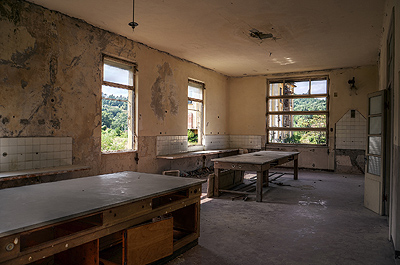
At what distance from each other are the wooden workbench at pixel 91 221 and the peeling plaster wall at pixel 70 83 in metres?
2.10

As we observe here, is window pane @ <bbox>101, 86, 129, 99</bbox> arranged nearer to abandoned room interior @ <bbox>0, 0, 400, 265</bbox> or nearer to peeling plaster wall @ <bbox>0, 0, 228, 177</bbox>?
abandoned room interior @ <bbox>0, 0, 400, 265</bbox>

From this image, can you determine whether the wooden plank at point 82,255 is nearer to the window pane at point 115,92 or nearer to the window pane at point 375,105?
the window pane at point 115,92

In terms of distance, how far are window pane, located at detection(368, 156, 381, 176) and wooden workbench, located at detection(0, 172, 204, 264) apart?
329 cm

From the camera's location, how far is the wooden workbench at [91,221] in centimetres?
Answer: 167

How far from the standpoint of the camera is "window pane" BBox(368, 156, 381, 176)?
455cm

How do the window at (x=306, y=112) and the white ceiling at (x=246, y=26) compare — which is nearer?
the white ceiling at (x=246, y=26)

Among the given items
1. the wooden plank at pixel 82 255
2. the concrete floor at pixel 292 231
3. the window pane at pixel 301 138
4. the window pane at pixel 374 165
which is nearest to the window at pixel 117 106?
the concrete floor at pixel 292 231

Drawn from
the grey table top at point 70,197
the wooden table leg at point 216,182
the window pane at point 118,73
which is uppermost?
the window pane at point 118,73

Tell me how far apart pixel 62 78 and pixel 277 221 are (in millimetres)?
4279

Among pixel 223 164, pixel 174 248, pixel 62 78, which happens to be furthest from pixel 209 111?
pixel 174 248

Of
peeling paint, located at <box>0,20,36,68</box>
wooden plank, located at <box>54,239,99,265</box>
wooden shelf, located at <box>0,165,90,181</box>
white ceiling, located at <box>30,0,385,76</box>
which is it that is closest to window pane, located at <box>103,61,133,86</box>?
white ceiling, located at <box>30,0,385,76</box>

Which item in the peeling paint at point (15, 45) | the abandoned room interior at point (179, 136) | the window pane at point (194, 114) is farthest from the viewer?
the window pane at point (194, 114)

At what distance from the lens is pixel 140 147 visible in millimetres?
6488

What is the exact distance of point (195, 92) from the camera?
8.95 meters
